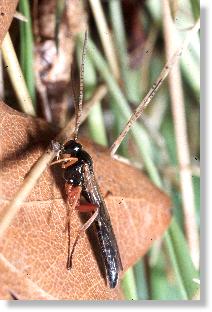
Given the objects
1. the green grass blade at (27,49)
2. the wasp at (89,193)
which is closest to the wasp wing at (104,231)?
the wasp at (89,193)

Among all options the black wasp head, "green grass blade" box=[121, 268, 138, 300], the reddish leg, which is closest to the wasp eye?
the black wasp head

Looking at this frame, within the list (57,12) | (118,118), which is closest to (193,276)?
(118,118)

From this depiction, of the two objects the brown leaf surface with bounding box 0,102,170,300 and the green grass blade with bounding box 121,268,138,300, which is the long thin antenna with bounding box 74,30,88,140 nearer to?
the brown leaf surface with bounding box 0,102,170,300

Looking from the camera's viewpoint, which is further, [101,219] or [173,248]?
[173,248]

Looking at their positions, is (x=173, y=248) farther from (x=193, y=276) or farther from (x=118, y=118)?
(x=118, y=118)

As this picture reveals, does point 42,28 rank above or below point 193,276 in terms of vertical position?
above

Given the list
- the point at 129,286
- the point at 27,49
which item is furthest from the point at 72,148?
the point at 129,286
